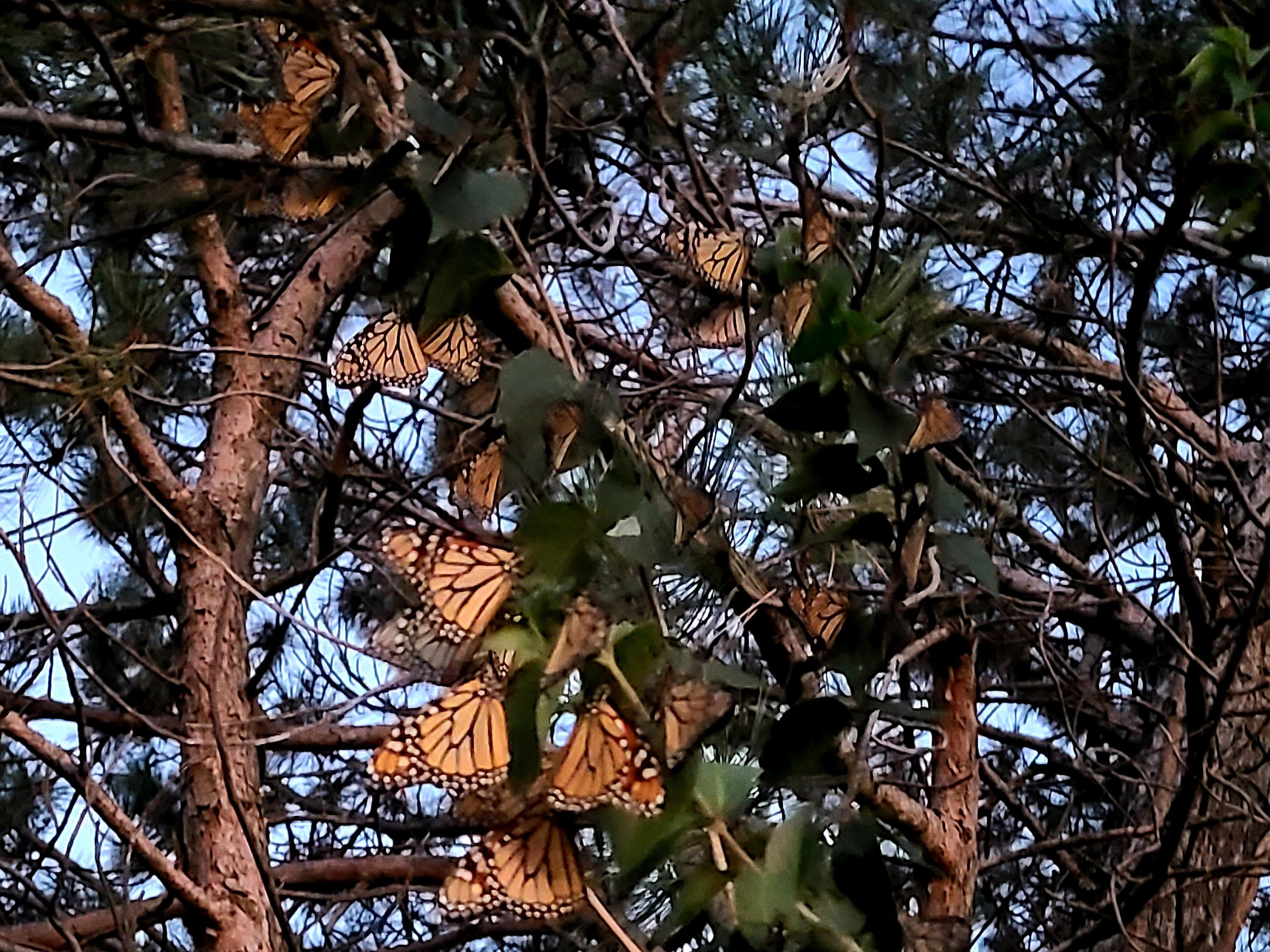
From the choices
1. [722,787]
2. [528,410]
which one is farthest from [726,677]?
[528,410]

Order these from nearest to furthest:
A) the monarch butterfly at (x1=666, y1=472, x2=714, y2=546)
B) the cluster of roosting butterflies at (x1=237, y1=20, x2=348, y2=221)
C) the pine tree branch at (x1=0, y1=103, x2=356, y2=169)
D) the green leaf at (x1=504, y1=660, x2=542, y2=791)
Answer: the green leaf at (x1=504, y1=660, x2=542, y2=791), the monarch butterfly at (x1=666, y1=472, x2=714, y2=546), the cluster of roosting butterflies at (x1=237, y1=20, x2=348, y2=221), the pine tree branch at (x1=0, y1=103, x2=356, y2=169)

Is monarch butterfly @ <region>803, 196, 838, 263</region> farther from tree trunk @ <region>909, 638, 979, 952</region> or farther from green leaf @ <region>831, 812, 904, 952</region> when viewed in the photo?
A: tree trunk @ <region>909, 638, 979, 952</region>

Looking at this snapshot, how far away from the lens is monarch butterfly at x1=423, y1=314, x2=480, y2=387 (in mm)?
813

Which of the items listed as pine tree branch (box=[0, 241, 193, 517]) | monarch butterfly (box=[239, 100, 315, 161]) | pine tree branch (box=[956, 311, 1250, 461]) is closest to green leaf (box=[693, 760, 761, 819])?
monarch butterfly (box=[239, 100, 315, 161])

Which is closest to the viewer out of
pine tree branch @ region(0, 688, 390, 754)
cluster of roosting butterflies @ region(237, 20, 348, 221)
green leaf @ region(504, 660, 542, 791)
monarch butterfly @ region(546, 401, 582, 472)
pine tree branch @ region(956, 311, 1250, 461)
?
green leaf @ region(504, 660, 542, 791)

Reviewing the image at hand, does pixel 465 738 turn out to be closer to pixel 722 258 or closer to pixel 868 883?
pixel 868 883

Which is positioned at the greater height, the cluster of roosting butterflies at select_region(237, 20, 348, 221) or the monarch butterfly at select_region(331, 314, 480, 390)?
the cluster of roosting butterflies at select_region(237, 20, 348, 221)

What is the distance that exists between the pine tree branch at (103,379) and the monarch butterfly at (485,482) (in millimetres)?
675

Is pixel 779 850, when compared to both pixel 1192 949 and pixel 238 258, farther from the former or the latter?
pixel 238 258

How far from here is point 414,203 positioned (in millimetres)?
684

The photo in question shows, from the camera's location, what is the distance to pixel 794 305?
2.99ft

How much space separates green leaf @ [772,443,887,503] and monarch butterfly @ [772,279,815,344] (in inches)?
5.3

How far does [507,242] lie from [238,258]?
146 cm

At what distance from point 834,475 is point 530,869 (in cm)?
27
